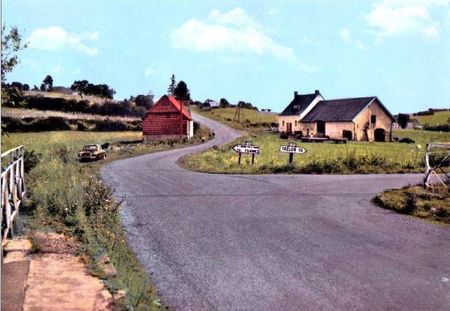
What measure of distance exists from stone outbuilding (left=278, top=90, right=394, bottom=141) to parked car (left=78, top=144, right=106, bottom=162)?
33.3m

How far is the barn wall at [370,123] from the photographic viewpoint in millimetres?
57406

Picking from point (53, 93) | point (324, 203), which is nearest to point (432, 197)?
point (324, 203)

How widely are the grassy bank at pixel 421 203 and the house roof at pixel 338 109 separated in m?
41.3

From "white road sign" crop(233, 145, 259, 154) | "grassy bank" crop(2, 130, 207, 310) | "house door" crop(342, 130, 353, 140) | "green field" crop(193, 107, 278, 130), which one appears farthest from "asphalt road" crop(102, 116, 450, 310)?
"green field" crop(193, 107, 278, 130)

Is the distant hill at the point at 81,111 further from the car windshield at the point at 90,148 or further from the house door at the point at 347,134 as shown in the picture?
the house door at the point at 347,134

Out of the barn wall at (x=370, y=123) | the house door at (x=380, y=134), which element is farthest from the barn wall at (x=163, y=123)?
the house door at (x=380, y=134)

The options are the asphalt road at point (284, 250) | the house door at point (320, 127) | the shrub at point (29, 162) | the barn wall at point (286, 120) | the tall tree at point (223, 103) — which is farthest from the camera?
the tall tree at point (223, 103)

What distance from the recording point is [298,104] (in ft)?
232

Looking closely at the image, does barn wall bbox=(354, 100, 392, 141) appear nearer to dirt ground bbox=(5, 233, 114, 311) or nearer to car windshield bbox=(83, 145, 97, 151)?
car windshield bbox=(83, 145, 97, 151)

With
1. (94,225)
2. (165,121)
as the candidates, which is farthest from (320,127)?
(94,225)

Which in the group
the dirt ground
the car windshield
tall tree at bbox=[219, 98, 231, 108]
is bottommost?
the dirt ground

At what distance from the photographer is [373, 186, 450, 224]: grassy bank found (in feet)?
43.3

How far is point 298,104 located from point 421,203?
57159mm

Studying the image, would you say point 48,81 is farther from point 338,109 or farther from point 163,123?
point 338,109
